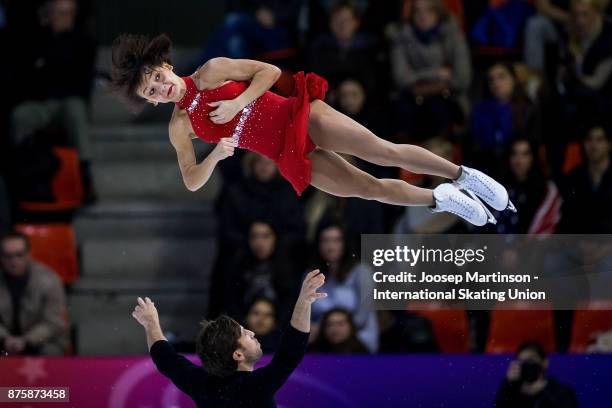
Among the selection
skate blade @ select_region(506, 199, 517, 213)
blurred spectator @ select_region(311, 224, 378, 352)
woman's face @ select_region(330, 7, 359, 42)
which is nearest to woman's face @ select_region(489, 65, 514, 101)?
woman's face @ select_region(330, 7, 359, 42)

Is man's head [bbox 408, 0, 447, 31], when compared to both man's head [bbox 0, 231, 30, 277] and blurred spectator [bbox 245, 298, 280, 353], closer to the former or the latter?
blurred spectator [bbox 245, 298, 280, 353]

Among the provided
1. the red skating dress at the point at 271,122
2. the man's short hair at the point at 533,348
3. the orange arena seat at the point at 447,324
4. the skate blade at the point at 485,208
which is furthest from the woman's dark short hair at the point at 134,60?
the man's short hair at the point at 533,348

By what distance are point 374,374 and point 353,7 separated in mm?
2472

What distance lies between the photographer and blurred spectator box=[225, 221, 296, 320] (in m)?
6.99

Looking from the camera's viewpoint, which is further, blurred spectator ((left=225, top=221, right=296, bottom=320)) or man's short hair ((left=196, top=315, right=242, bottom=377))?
blurred spectator ((left=225, top=221, right=296, bottom=320))

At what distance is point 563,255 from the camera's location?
671cm

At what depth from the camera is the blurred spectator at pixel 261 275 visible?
22.9 feet

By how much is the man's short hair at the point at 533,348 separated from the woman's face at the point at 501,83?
1.53 meters

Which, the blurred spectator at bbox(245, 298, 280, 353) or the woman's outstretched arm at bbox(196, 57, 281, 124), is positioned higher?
the woman's outstretched arm at bbox(196, 57, 281, 124)

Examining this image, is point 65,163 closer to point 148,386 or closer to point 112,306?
point 112,306

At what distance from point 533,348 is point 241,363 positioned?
1936 mm

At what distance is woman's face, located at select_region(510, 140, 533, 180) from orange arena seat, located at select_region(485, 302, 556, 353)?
0.72 metres

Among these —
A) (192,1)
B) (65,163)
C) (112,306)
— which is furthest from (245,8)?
(112,306)

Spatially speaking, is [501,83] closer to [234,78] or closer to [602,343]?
[602,343]
